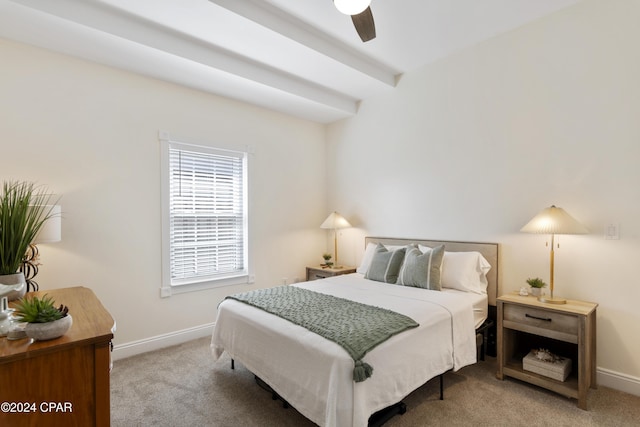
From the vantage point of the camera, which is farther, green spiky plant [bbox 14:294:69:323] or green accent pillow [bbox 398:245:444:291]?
green accent pillow [bbox 398:245:444:291]

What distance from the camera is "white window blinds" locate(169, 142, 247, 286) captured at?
354cm

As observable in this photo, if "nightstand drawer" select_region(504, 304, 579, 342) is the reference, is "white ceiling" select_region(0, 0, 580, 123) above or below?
above

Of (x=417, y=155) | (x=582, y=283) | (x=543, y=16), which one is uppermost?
(x=543, y=16)

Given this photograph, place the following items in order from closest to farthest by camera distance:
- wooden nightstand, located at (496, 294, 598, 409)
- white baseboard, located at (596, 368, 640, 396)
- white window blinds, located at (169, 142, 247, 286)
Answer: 1. wooden nightstand, located at (496, 294, 598, 409)
2. white baseboard, located at (596, 368, 640, 396)
3. white window blinds, located at (169, 142, 247, 286)

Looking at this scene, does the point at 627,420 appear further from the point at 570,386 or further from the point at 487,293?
the point at 487,293

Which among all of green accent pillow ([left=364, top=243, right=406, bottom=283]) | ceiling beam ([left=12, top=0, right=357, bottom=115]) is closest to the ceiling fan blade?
ceiling beam ([left=12, top=0, right=357, bottom=115])

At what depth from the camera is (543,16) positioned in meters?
2.81

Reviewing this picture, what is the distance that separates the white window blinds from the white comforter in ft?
3.79

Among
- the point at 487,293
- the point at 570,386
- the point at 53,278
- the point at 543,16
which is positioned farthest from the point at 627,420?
the point at 53,278

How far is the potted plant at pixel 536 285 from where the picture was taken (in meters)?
2.65

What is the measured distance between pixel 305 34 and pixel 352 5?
1.26m

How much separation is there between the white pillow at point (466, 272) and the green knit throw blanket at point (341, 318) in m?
1.04

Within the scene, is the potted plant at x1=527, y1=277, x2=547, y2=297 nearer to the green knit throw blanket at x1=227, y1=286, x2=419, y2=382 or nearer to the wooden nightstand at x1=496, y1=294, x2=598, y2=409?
the wooden nightstand at x1=496, y1=294, x2=598, y2=409

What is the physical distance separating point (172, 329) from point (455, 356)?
2754 mm
